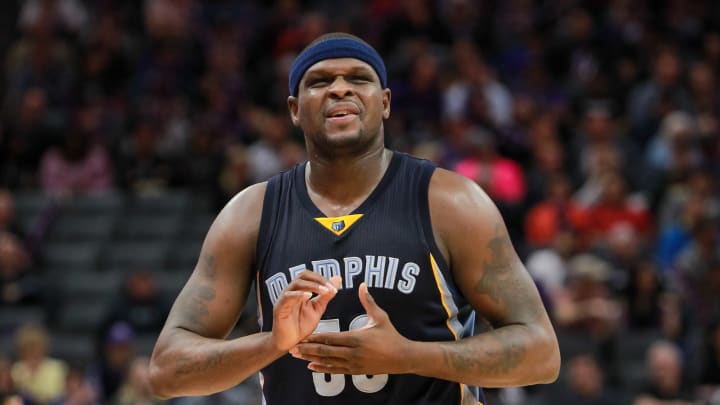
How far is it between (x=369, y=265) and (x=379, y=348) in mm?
477

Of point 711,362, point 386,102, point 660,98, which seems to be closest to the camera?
point 386,102

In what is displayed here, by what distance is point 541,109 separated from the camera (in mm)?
13547

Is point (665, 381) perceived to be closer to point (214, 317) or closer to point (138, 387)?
point (138, 387)

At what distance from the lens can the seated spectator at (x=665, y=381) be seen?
984cm

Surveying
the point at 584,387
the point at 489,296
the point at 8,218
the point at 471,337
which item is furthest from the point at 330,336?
the point at 8,218

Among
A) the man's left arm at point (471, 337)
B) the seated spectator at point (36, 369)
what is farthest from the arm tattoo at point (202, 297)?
the seated spectator at point (36, 369)

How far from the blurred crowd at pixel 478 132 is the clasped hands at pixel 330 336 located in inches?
267

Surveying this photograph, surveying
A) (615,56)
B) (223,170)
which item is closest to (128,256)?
(223,170)

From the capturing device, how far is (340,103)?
3.99 m

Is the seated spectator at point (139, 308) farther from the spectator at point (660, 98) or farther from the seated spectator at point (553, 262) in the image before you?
the spectator at point (660, 98)

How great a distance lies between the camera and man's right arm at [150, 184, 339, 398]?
3.54 meters

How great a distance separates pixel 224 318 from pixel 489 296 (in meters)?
0.95

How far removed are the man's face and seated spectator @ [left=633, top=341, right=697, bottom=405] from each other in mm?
6383

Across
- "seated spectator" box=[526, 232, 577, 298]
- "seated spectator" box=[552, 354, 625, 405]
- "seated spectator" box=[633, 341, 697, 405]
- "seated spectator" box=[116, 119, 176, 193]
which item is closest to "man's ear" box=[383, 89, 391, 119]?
"seated spectator" box=[633, 341, 697, 405]
